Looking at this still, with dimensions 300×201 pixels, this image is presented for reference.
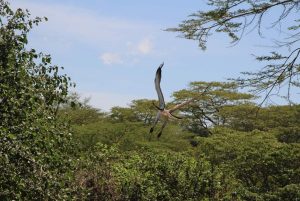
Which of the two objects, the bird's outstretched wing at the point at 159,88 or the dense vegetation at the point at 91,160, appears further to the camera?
the dense vegetation at the point at 91,160

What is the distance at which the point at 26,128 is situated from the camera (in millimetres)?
5328

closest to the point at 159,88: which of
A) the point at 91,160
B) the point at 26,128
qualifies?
the point at 26,128

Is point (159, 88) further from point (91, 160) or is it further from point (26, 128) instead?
point (91, 160)

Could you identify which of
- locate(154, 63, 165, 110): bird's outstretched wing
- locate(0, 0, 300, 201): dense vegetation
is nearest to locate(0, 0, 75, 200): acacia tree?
locate(0, 0, 300, 201): dense vegetation

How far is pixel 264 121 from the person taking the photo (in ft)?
91.6

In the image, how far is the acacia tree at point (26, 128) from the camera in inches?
207

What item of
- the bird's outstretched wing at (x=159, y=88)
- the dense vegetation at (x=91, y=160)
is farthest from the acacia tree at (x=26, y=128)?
the bird's outstretched wing at (x=159, y=88)

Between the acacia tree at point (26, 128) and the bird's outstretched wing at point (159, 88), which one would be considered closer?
the bird's outstretched wing at point (159, 88)

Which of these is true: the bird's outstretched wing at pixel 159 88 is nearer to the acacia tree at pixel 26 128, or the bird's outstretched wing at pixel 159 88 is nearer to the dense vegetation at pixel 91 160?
the dense vegetation at pixel 91 160

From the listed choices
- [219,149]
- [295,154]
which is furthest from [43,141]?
[219,149]

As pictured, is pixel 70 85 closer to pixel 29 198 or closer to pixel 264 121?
pixel 29 198

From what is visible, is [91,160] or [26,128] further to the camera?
[91,160]

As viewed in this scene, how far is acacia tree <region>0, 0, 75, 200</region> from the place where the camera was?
17.2ft

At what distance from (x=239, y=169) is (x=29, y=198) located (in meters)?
7.93
